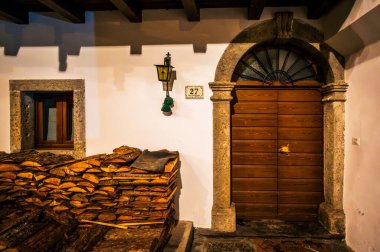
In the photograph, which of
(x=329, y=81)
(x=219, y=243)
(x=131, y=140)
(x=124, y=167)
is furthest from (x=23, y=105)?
(x=329, y=81)

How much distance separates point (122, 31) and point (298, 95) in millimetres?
3323

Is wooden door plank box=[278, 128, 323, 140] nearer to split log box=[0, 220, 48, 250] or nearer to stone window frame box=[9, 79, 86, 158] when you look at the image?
stone window frame box=[9, 79, 86, 158]

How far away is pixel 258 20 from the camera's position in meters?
3.87

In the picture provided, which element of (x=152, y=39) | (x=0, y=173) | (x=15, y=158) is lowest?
(x=0, y=173)

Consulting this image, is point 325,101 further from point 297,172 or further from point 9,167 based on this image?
point 9,167

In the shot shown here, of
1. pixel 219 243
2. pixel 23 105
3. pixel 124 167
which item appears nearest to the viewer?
pixel 124 167

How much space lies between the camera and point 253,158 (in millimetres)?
4188

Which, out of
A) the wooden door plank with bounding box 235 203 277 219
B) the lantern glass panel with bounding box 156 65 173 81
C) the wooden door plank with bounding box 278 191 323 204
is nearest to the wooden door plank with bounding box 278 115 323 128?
the wooden door plank with bounding box 278 191 323 204

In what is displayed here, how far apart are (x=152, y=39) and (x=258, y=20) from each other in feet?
5.98

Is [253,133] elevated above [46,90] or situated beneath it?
situated beneath

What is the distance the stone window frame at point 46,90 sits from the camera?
4.04 m

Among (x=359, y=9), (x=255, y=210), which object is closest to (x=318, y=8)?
(x=359, y=9)

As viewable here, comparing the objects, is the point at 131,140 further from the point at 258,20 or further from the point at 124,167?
the point at 258,20

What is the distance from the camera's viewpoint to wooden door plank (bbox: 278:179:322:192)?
163 inches
